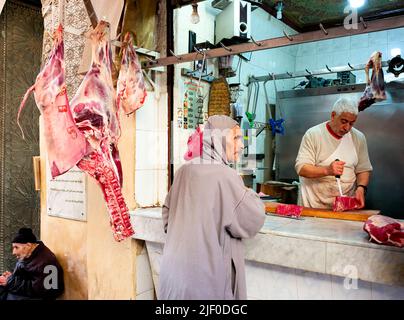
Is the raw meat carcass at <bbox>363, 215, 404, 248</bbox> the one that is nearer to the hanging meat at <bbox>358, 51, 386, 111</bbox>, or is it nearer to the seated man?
the hanging meat at <bbox>358, 51, 386, 111</bbox>

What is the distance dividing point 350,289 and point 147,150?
1.93 m

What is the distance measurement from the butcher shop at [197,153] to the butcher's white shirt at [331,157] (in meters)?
0.01

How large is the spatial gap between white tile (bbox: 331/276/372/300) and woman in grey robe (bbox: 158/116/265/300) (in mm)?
610

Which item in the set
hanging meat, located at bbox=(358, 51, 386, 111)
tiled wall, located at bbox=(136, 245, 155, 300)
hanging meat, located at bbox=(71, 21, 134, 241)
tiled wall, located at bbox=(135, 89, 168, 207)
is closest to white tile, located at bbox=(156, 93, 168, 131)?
tiled wall, located at bbox=(135, 89, 168, 207)

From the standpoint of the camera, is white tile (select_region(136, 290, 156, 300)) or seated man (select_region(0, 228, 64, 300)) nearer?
white tile (select_region(136, 290, 156, 300))

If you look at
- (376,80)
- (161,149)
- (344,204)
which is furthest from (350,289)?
(161,149)

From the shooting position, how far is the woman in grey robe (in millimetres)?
1860

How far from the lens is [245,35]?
12.1 ft

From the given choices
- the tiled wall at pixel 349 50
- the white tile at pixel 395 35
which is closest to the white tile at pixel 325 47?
the tiled wall at pixel 349 50

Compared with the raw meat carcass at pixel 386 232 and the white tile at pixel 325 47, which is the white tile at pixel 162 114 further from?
the white tile at pixel 325 47

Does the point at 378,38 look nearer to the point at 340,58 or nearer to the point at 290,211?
the point at 340,58

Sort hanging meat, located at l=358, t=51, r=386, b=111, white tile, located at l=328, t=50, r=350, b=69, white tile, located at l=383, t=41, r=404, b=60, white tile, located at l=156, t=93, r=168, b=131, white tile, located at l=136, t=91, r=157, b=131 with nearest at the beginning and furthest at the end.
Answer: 1. hanging meat, located at l=358, t=51, r=386, b=111
2. white tile, located at l=136, t=91, r=157, b=131
3. white tile, located at l=156, t=93, r=168, b=131
4. white tile, located at l=383, t=41, r=404, b=60
5. white tile, located at l=328, t=50, r=350, b=69

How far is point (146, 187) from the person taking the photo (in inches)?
126
